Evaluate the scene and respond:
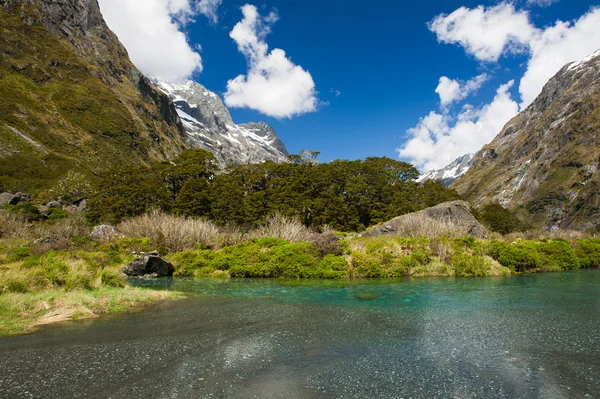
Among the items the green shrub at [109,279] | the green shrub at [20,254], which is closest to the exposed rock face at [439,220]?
the green shrub at [109,279]

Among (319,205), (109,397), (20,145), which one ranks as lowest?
(109,397)

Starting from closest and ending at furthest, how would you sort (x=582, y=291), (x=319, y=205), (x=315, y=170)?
(x=582, y=291), (x=319, y=205), (x=315, y=170)

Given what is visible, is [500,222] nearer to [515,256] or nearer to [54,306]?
[515,256]

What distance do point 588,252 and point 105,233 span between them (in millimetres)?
57249

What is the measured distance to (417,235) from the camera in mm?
41594

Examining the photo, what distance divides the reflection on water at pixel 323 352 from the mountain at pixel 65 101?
312 feet

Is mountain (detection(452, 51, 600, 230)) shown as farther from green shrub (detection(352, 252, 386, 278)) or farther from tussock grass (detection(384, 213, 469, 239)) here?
green shrub (detection(352, 252, 386, 278))

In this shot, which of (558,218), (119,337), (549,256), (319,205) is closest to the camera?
(119,337)

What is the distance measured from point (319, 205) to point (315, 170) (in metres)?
8.44

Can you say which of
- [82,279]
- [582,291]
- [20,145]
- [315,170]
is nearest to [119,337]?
[82,279]

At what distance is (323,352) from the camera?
37.7 ft

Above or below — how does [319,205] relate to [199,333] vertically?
above

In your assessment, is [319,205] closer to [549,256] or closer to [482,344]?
[549,256]

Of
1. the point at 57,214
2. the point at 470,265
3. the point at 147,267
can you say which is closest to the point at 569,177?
the point at 470,265
